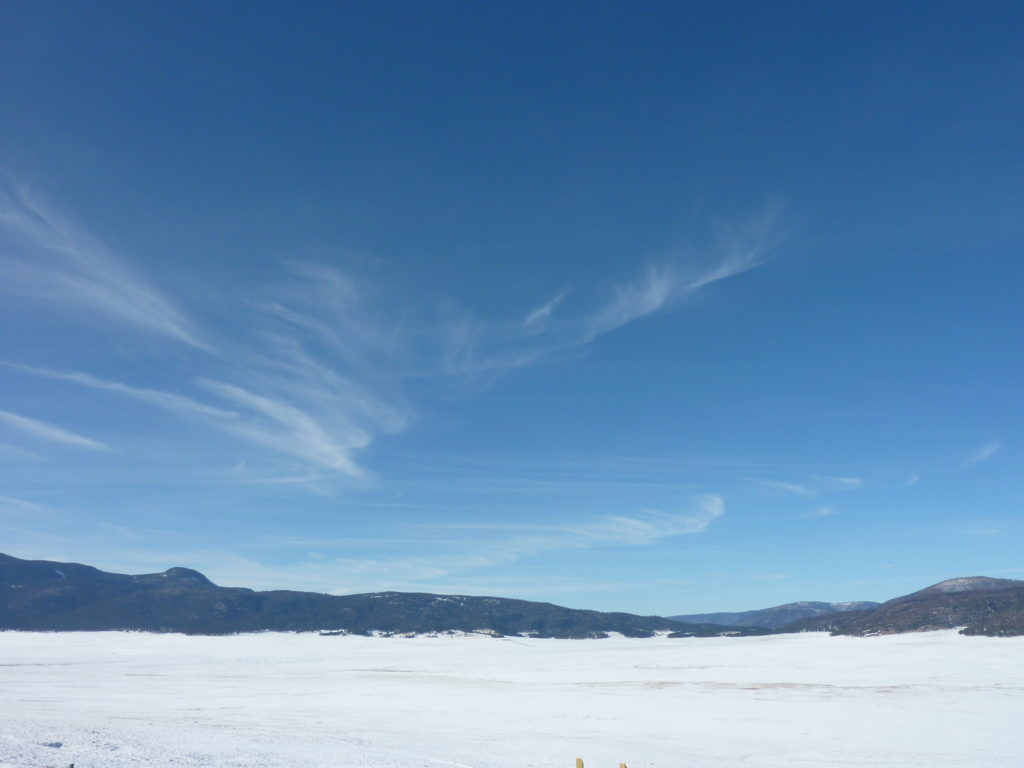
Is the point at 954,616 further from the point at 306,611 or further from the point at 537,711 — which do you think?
the point at 306,611

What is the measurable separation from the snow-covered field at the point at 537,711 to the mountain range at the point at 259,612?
48.7m

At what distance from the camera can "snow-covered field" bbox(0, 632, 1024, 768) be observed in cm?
1672

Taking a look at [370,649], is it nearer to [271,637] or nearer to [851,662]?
[271,637]

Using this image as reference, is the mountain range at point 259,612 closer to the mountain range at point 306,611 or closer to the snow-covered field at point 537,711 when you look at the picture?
the mountain range at point 306,611

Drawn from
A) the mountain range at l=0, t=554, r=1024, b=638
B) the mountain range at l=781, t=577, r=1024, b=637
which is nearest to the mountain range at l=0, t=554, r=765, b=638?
the mountain range at l=0, t=554, r=1024, b=638

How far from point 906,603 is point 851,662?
Result: 150 feet

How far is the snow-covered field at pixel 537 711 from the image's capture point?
16719 millimetres

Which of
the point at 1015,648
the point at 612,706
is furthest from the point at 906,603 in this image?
the point at 612,706

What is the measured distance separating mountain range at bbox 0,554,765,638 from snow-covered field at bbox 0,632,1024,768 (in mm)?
48708

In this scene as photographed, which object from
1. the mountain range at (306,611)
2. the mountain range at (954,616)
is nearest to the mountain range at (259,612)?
the mountain range at (306,611)

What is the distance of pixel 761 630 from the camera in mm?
103625

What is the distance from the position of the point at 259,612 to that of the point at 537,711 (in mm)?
91237

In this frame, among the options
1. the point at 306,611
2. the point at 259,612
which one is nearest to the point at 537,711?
the point at 306,611

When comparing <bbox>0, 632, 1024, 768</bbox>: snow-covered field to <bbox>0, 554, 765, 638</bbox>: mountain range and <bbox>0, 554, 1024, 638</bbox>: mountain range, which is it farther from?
<bbox>0, 554, 765, 638</bbox>: mountain range
